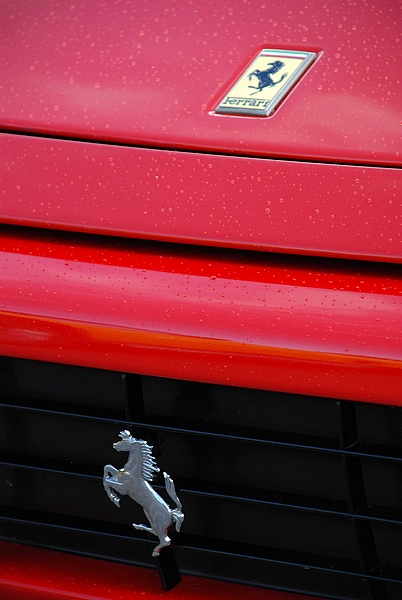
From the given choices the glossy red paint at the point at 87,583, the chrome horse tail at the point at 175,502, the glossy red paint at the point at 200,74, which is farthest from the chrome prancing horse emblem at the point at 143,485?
the glossy red paint at the point at 200,74

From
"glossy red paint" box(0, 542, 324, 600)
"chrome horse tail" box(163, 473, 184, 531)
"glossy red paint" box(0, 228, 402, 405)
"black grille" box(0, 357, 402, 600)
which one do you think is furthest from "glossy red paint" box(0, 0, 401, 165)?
"glossy red paint" box(0, 542, 324, 600)

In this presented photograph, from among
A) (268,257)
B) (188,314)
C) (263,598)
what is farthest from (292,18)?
(263,598)

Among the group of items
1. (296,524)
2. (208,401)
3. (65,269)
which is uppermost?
(65,269)

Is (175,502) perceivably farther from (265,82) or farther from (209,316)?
(265,82)

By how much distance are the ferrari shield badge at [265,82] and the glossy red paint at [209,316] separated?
0.23 m

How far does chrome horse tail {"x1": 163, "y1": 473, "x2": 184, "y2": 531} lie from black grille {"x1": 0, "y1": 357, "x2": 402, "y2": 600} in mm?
26

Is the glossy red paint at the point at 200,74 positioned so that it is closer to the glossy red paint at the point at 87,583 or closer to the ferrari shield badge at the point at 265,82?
the ferrari shield badge at the point at 265,82

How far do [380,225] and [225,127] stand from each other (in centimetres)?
28

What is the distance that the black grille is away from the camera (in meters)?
1.19

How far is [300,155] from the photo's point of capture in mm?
1198

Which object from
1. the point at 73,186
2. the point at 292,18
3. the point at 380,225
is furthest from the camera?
the point at 292,18

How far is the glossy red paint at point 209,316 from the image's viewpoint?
110 centimetres

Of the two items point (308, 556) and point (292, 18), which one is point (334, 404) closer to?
point (308, 556)

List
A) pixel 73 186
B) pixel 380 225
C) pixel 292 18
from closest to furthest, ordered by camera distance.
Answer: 1. pixel 380 225
2. pixel 73 186
3. pixel 292 18
